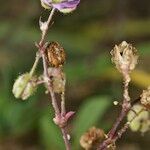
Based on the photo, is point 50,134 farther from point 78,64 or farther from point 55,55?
point 55,55

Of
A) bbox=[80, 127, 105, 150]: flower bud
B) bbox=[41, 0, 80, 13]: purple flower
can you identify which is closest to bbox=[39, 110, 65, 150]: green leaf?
bbox=[80, 127, 105, 150]: flower bud

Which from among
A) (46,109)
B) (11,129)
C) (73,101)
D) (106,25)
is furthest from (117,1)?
(11,129)

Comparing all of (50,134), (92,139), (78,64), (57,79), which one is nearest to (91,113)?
(50,134)

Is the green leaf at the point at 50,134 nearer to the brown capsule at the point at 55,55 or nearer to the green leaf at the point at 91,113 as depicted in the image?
the green leaf at the point at 91,113

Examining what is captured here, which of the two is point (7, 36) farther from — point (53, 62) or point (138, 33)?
point (53, 62)

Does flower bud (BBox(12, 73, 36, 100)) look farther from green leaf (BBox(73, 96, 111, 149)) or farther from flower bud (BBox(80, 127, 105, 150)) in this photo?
green leaf (BBox(73, 96, 111, 149))

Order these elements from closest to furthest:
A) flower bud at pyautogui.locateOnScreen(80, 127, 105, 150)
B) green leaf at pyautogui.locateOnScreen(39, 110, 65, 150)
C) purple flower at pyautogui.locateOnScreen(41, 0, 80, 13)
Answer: purple flower at pyautogui.locateOnScreen(41, 0, 80, 13) → flower bud at pyautogui.locateOnScreen(80, 127, 105, 150) → green leaf at pyautogui.locateOnScreen(39, 110, 65, 150)
